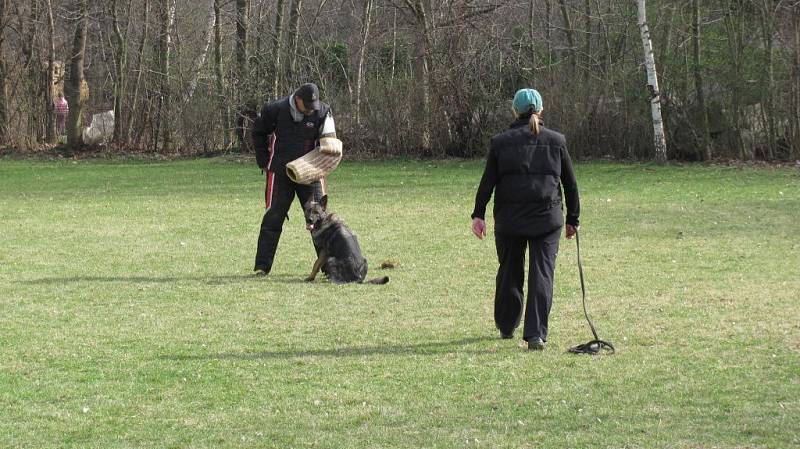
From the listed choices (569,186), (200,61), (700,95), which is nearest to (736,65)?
(700,95)

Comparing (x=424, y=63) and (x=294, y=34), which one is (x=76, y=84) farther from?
(x=424, y=63)

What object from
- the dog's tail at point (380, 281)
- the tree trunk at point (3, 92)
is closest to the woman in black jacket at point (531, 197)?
the dog's tail at point (380, 281)

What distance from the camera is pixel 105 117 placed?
34.8 metres

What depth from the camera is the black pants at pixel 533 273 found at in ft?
26.0

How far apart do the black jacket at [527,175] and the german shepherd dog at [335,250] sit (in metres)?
3.20

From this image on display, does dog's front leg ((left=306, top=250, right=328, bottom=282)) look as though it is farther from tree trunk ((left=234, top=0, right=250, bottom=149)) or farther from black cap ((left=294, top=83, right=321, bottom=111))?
tree trunk ((left=234, top=0, right=250, bottom=149))

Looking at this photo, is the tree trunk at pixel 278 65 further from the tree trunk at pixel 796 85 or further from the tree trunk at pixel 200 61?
the tree trunk at pixel 796 85

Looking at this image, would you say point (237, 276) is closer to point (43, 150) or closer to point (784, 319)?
point (784, 319)

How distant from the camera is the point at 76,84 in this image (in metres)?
32.8

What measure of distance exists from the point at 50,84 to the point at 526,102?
93.4 feet

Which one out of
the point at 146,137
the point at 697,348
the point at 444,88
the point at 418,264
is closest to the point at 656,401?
the point at 697,348

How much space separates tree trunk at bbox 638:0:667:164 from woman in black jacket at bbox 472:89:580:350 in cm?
1812

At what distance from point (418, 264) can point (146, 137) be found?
71.8ft

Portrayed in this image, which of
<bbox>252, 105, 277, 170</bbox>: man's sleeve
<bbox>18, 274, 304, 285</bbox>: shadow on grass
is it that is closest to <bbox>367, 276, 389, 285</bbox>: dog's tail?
<bbox>18, 274, 304, 285</bbox>: shadow on grass
